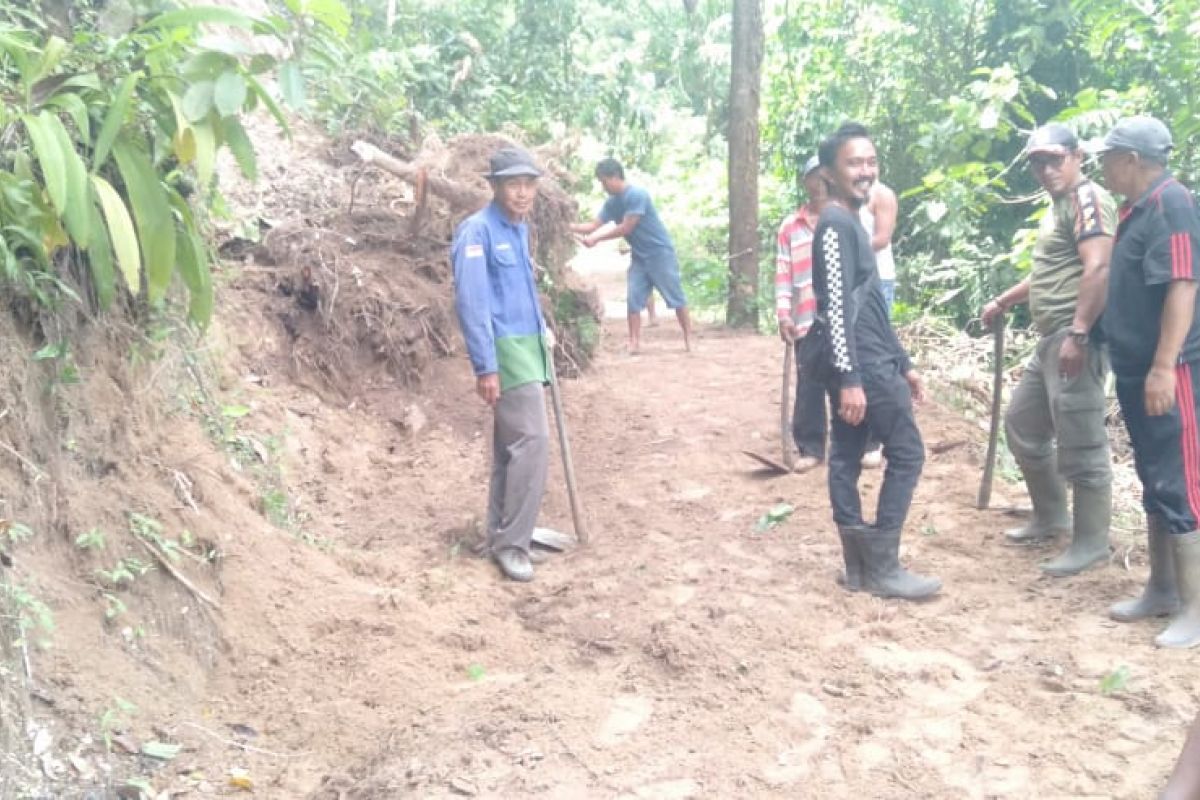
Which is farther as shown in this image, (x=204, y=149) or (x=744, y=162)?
(x=744, y=162)

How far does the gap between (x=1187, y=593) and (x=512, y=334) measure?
3162mm

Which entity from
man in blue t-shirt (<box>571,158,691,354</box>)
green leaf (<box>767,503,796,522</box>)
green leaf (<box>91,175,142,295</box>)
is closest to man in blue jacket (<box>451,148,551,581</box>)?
green leaf (<box>767,503,796,522</box>)

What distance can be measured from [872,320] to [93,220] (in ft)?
10.0

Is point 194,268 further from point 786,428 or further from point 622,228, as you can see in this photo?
point 622,228

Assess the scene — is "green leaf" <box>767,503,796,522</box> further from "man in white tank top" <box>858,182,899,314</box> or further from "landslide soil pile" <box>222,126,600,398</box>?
"landslide soil pile" <box>222,126,600,398</box>

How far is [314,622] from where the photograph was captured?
4461 millimetres

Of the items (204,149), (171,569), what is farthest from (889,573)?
(204,149)

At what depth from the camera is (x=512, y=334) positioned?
5.54 metres

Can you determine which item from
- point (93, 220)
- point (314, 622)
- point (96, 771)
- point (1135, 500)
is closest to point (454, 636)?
point (314, 622)

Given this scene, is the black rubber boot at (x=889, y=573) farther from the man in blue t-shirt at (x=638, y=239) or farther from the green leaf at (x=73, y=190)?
the man in blue t-shirt at (x=638, y=239)

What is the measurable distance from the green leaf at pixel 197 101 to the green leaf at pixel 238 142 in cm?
22

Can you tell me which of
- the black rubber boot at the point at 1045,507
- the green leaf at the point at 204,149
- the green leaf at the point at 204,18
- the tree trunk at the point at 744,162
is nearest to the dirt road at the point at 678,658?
the black rubber boot at the point at 1045,507

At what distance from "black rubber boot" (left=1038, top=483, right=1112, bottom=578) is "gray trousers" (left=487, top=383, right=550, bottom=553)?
242 centimetres

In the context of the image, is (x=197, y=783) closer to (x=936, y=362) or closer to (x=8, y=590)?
(x=8, y=590)
